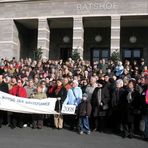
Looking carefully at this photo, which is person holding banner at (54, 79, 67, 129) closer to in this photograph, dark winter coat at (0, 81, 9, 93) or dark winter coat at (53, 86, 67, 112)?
dark winter coat at (53, 86, 67, 112)

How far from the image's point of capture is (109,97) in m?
13.1

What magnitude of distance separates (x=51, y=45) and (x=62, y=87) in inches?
623

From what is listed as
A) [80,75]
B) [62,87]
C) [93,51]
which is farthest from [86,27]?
[62,87]

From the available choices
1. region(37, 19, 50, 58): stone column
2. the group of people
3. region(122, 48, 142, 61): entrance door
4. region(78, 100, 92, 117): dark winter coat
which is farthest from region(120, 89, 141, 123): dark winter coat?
region(122, 48, 142, 61): entrance door

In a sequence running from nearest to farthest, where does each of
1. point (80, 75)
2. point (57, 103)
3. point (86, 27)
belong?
point (57, 103) < point (80, 75) < point (86, 27)

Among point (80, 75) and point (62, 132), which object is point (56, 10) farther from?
point (62, 132)

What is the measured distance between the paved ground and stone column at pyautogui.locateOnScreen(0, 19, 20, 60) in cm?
1364

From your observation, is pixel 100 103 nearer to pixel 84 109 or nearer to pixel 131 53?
pixel 84 109

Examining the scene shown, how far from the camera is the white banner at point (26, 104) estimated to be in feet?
44.8

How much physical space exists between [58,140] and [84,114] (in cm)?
145

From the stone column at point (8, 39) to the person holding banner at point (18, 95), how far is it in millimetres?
12235

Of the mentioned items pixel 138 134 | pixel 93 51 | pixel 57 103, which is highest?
pixel 93 51

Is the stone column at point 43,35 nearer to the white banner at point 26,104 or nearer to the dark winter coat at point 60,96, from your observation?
the white banner at point 26,104

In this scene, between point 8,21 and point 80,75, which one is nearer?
point 80,75
